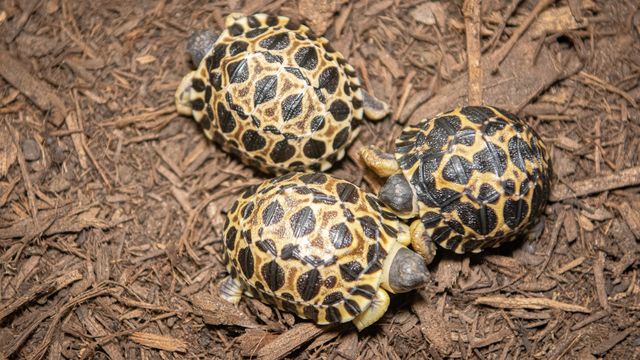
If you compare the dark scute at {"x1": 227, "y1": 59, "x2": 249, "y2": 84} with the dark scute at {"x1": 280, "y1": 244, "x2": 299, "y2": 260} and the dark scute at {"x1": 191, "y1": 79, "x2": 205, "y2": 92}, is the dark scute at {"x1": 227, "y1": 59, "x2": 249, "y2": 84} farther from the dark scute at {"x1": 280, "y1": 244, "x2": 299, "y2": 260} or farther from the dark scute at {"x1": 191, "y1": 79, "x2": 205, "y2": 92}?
the dark scute at {"x1": 280, "y1": 244, "x2": 299, "y2": 260}

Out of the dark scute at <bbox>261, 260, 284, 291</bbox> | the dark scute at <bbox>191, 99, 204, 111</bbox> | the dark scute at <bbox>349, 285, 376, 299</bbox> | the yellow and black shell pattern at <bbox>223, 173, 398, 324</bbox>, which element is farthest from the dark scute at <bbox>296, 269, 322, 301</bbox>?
the dark scute at <bbox>191, 99, 204, 111</bbox>

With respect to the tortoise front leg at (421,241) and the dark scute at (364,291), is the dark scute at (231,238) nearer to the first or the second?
the dark scute at (364,291)

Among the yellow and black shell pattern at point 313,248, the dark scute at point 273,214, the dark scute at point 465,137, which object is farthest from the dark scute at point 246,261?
the dark scute at point 465,137

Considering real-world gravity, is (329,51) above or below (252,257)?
above

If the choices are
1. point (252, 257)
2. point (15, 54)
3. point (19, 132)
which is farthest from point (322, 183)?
point (15, 54)

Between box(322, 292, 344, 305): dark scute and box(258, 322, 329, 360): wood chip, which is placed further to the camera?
box(258, 322, 329, 360): wood chip

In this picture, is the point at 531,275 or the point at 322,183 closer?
the point at 322,183

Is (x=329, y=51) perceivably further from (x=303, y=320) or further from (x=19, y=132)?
(x=19, y=132)
